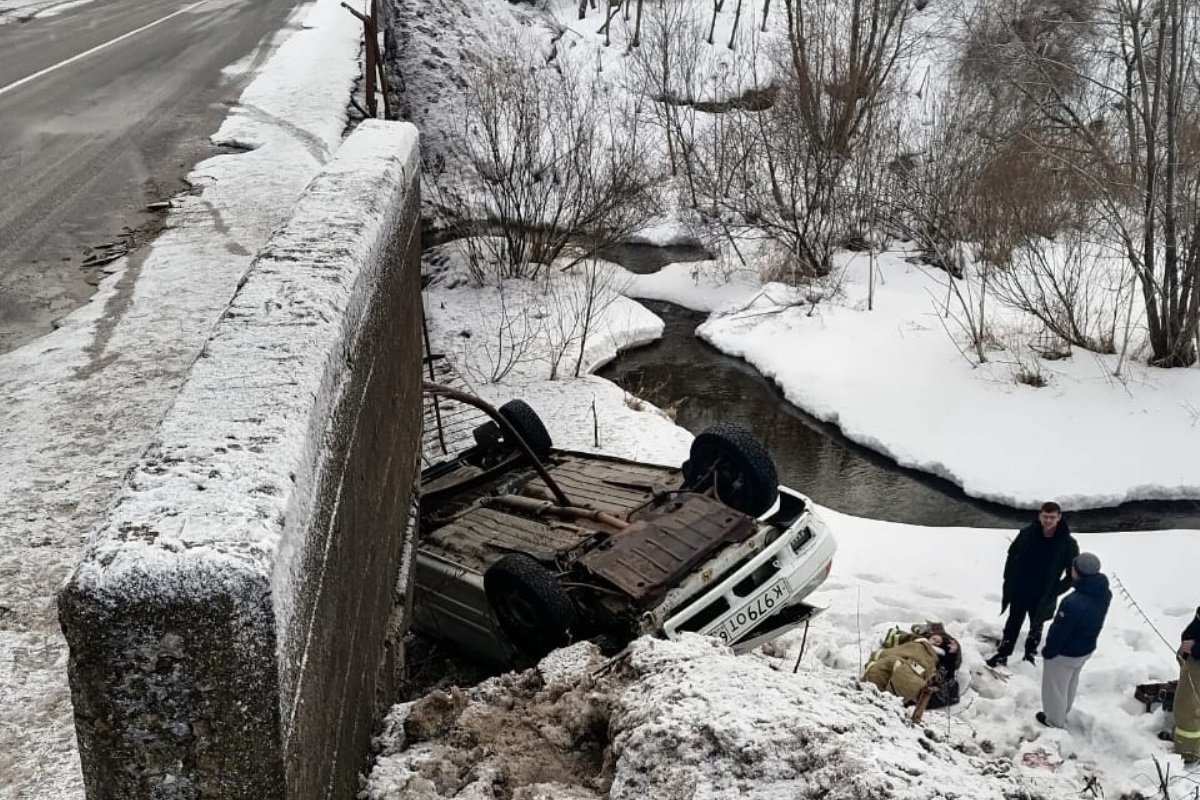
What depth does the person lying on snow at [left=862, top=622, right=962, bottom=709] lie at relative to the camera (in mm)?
7098

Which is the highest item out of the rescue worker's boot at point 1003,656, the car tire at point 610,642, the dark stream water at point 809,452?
the car tire at point 610,642

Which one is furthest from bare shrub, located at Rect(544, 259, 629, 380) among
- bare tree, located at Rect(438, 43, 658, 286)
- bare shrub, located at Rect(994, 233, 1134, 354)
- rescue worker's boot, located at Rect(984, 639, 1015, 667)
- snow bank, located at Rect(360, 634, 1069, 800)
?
snow bank, located at Rect(360, 634, 1069, 800)

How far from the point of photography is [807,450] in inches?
565

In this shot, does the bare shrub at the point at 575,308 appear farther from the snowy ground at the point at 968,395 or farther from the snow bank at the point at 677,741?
the snow bank at the point at 677,741

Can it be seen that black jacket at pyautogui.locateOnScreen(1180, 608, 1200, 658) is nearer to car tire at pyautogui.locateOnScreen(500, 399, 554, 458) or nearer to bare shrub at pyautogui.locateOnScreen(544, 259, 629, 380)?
car tire at pyautogui.locateOnScreen(500, 399, 554, 458)

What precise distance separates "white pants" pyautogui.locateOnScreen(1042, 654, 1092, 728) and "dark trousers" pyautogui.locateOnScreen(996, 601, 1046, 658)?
0.63m

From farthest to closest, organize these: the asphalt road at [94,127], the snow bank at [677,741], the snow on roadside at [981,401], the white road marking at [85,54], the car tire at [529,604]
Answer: the white road marking at [85,54], the snow on roadside at [981,401], the asphalt road at [94,127], the car tire at [529,604], the snow bank at [677,741]

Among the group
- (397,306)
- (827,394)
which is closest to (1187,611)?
(827,394)

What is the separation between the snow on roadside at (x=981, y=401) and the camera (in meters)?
12.9

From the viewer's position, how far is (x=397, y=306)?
521cm

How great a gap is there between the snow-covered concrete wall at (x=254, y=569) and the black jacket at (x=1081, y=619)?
16.4ft

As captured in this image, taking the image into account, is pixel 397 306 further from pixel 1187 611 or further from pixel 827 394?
pixel 827 394

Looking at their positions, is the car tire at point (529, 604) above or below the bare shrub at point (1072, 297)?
above

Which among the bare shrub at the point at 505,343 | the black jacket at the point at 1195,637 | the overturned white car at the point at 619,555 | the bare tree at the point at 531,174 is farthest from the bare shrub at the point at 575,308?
the black jacket at the point at 1195,637
